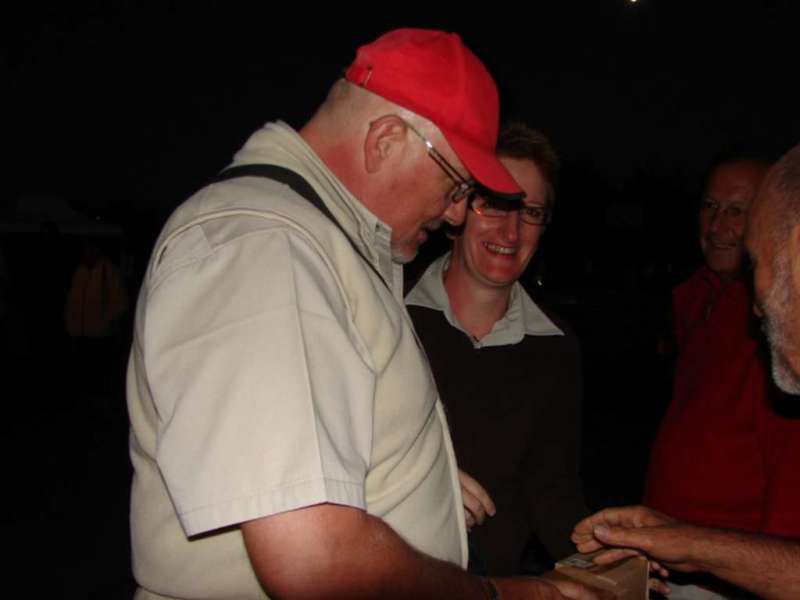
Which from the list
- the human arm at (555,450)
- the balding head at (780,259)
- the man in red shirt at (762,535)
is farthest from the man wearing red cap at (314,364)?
the human arm at (555,450)

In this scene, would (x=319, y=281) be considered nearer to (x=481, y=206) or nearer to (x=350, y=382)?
(x=350, y=382)

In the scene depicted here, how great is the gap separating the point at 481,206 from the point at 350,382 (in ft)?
6.48

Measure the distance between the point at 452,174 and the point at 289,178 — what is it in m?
0.46

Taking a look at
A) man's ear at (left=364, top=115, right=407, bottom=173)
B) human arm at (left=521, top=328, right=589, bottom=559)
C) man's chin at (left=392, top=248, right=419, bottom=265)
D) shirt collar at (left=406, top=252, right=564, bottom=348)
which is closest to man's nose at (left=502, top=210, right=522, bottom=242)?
shirt collar at (left=406, top=252, right=564, bottom=348)

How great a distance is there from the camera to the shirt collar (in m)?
3.05

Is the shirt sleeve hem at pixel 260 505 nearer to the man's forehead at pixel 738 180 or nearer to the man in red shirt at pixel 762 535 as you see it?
the man in red shirt at pixel 762 535

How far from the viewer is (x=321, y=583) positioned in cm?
124

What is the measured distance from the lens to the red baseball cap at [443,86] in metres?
1.72

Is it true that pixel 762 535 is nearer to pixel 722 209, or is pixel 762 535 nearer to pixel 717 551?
pixel 717 551

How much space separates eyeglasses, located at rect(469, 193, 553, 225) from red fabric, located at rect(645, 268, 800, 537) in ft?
3.07

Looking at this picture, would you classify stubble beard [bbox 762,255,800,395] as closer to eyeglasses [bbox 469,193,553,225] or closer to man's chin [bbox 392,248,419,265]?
man's chin [bbox 392,248,419,265]

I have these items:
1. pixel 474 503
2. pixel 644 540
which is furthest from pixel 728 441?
pixel 474 503

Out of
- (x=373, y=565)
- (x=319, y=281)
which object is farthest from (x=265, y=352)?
(x=373, y=565)

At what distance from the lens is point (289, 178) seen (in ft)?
5.10
